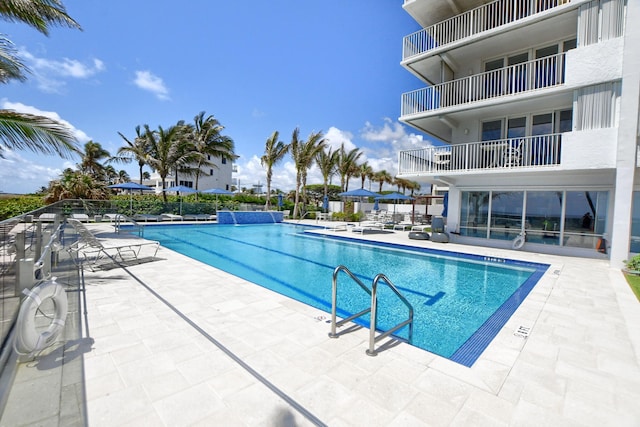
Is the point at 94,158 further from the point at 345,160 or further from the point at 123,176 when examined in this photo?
the point at 345,160

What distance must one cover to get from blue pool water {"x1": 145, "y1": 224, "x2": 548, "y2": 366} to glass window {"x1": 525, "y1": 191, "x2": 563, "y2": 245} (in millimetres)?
2930

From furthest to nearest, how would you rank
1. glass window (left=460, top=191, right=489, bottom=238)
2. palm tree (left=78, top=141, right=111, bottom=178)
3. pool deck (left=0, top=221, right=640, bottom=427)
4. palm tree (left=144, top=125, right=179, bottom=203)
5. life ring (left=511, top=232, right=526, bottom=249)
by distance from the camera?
palm tree (left=78, top=141, right=111, bottom=178), palm tree (left=144, top=125, right=179, bottom=203), glass window (left=460, top=191, right=489, bottom=238), life ring (left=511, top=232, right=526, bottom=249), pool deck (left=0, top=221, right=640, bottom=427)

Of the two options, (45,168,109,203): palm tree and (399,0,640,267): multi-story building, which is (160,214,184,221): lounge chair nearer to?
(45,168,109,203): palm tree

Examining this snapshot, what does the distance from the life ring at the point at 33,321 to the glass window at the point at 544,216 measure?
46.3 feet

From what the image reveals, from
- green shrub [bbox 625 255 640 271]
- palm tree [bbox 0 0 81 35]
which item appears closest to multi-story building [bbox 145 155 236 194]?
palm tree [bbox 0 0 81 35]

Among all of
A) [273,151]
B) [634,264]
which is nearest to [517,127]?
[634,264]

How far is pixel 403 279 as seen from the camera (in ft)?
26.3

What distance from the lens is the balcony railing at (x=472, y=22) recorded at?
10.4 metres

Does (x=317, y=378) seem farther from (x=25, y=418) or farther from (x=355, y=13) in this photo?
(x=355, y=13)

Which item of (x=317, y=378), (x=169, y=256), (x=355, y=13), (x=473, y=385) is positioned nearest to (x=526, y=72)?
(x=355, y=13)

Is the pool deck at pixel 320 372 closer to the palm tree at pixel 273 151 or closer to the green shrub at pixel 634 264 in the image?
the green shrub at pixel 634 264

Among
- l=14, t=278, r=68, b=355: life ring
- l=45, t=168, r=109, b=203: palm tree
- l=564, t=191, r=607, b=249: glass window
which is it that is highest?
l=45, t=168, r=109, b=203: palm tree

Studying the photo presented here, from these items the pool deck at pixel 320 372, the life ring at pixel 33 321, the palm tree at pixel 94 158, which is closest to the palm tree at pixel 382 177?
the palm tree at pixel 94 158

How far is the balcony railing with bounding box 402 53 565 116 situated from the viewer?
10133 millimetres
